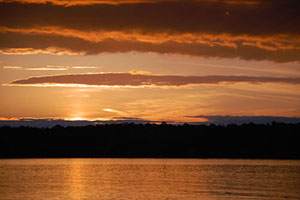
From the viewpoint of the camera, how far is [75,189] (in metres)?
74.3

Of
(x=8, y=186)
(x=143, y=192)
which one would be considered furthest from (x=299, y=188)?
(x=8, y=186)

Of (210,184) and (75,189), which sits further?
(210,184)

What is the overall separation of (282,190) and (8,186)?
4172 cm

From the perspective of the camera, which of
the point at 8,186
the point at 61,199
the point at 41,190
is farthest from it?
the point at 8,186

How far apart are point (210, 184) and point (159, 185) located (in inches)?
345

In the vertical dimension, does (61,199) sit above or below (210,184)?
below

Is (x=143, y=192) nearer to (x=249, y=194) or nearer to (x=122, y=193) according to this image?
(x=122, y=193)

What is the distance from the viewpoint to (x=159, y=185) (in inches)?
3172

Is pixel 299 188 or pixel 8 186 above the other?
pixel 8 186

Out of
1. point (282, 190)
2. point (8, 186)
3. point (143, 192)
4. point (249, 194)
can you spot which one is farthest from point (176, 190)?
point (8, 186)

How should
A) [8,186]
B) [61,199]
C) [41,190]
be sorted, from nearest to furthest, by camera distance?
[61,199] < [41,190] < [8,186]

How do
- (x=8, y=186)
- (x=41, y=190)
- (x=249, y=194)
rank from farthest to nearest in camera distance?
1. (x=8, y=186)
2. (x=41, y=190)
3. (x=249, y=194)

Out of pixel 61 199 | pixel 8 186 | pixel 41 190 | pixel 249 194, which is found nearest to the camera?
pixel 61 199

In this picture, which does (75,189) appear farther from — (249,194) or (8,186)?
(249,194)
